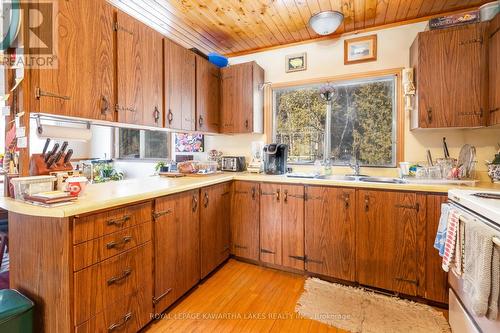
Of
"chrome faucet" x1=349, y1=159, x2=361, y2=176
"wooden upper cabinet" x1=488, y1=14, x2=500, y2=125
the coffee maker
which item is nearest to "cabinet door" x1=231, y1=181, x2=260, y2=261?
the coffee maker

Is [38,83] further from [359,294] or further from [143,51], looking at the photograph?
[359,294]

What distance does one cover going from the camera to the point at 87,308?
4.10 feet

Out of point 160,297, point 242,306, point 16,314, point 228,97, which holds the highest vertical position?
point 228,97

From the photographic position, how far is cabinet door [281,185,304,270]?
7.63ft

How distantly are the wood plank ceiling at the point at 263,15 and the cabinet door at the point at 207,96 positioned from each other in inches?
15.5

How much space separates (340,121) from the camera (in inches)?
111

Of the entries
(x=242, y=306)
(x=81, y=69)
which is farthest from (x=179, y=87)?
(x=242, y=306)

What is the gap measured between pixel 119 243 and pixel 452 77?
2.78m

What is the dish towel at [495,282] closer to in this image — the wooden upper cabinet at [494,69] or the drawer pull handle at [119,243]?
the wooden upper cabinet at [494,69]

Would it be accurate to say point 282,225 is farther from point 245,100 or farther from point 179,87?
point 179,87

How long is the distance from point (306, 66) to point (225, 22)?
3.44 feet

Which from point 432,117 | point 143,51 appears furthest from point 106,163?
point 432,117

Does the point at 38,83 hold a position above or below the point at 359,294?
above

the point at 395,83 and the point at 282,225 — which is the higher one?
the point at 395,83
